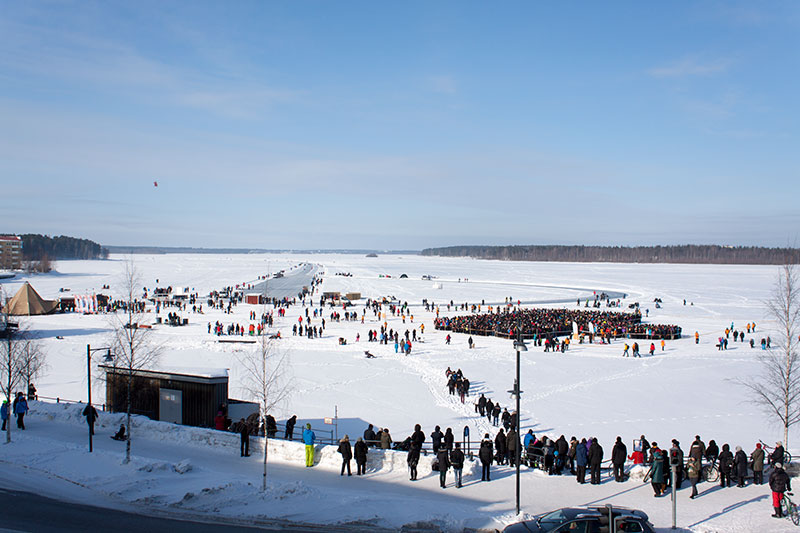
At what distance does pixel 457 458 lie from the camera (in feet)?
39.0

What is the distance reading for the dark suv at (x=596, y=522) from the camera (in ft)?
26.5

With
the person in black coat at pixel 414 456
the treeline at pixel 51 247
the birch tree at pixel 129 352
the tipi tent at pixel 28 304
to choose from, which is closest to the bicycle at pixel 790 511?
the person in black coat at pixel 414 456

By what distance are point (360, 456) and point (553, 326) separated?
2920 cm

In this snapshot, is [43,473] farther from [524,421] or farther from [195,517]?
[524,421]

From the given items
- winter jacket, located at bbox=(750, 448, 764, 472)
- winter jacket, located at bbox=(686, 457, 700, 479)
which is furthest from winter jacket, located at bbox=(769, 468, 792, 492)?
winter jacket, located at bbox=(750, 448, 764, 472)

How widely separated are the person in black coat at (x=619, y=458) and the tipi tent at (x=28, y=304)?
4973 centimetres

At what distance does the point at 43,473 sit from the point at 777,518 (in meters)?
15.4

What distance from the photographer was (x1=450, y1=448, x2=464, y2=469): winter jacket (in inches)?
466

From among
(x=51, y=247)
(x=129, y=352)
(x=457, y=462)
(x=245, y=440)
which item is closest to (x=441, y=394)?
(x=245, y=440)

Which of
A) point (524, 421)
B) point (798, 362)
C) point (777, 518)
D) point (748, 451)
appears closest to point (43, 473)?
point (524, 421)

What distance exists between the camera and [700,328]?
43719 mm

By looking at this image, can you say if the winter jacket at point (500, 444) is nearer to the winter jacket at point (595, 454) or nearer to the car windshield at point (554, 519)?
the winter jacket at point (595, 454)

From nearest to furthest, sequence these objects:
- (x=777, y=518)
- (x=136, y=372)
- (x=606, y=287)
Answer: (x=777, y=518), (x=136, y=372), (x=606, y=287)

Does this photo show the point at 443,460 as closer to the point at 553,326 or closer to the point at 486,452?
the point at 486,452
